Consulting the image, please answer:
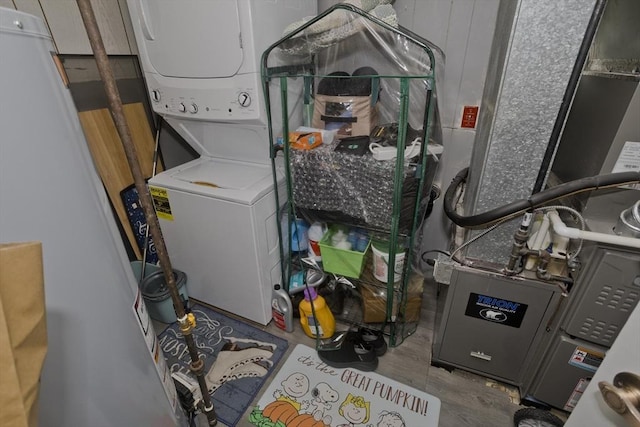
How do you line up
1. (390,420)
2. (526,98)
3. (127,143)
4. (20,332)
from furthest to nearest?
(390,420), (526,98), (127,143), (20,332)

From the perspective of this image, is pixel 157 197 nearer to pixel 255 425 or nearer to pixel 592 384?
pixel 255 425

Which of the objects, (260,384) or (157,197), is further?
(157,197)

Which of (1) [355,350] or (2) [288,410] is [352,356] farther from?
(2) [288,410]

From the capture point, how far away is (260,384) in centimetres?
150

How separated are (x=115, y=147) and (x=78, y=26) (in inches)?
22.8

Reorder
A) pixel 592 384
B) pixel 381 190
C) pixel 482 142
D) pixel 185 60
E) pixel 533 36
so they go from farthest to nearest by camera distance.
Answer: pixel 185 60 < pixel 381 190 < pixel 482 142 < pixel 533 36 < pixel 592 384

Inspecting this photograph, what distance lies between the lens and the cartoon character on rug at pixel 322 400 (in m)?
1.36

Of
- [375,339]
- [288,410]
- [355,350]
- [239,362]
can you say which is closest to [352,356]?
[355,350]

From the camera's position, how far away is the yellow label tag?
1.64 meters

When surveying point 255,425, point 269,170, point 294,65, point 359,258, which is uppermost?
point 294,65

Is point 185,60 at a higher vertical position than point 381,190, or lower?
higher

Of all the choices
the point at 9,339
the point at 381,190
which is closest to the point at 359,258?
the point at 381,190

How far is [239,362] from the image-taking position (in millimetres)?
1602

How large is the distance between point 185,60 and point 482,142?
4.30 feet
